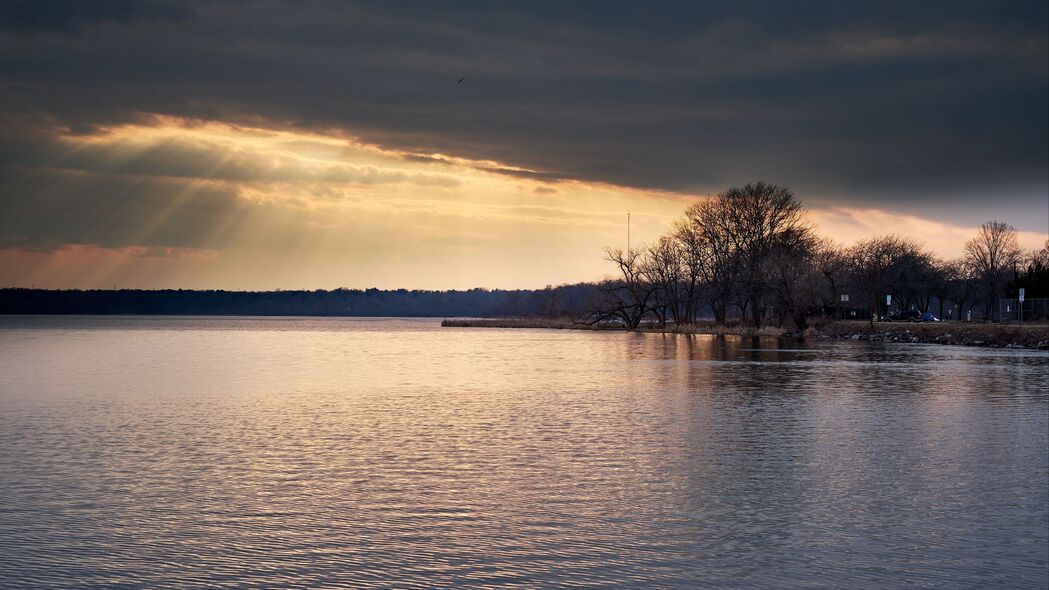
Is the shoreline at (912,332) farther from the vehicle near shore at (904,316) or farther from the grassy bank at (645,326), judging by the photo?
the vehicle near shore at (904,316)

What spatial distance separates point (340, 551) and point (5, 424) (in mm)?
18248

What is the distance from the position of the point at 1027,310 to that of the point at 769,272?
2459 centimetres

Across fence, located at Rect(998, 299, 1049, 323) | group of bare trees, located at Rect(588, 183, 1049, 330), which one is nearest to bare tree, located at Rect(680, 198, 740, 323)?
group of bare trees, located at Rect(588, 183, 1049, 330)

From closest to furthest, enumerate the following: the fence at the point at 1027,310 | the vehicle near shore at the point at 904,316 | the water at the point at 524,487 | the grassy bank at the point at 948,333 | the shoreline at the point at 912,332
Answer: the water at the point at 524,487 < the grassy bank at the point at 948,333 < the shoreline at the point at 912,332 < the fence at the point at 1027,310 < the vehicle near shore at the point at 904,316

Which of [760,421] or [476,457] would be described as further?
[760,421]

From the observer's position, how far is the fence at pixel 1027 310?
3354 inches

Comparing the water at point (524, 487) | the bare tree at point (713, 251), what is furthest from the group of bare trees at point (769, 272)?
the water at point (524, 487)

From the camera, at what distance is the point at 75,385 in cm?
4081

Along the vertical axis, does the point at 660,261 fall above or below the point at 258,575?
above

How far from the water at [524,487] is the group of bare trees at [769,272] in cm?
6600

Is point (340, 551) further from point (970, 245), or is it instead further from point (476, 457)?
point (970, 245)

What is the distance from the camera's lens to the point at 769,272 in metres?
99.9

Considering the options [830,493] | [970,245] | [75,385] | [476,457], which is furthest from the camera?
[970,245]

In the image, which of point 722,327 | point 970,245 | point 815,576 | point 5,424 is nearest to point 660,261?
point 722,327
